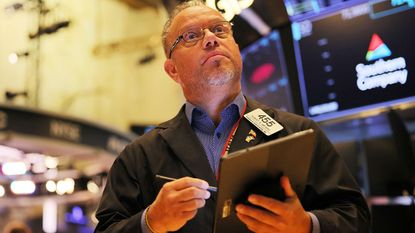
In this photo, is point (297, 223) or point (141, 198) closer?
point (297, 223)

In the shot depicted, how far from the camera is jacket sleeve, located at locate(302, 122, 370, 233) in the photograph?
1698 mm

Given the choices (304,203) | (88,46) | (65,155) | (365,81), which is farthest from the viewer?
(88,46)

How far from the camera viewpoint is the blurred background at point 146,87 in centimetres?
276

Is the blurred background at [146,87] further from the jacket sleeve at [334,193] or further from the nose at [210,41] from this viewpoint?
the jacket sleeve at [334,193]

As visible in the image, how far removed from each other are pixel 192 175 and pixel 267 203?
0.47 meters

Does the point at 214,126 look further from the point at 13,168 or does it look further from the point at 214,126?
the point at 13,168

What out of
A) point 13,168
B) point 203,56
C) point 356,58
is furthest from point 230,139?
point 13,168

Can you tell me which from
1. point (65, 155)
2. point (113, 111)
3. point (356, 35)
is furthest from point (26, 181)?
point (356, 35)

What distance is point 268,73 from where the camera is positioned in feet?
10.4

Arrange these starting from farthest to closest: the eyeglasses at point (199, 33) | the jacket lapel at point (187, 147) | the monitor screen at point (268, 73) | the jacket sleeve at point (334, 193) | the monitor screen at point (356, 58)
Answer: the monitor screen at point (268, 73)
the monitor screen at point (356, 58)
the eyeglasses at point (199, 33)
the jacket lapel at point (187, 147)
the jacket sleeve at point (334, 193)

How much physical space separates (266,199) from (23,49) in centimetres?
914

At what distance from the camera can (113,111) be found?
11.8 meters

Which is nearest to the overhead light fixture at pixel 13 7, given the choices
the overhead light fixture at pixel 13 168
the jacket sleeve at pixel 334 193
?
the overhead light fixture at pixel 13 168

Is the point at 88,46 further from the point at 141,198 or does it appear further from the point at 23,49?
the point at 141,198
